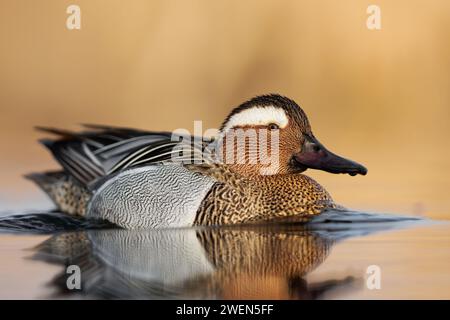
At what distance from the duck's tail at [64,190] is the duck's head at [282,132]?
1405 millimetres

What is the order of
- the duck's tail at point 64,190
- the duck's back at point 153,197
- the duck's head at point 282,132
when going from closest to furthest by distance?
1. the duck's back at point 153,197
2. the duck's head at point 282,132
3. the duck's tail at point 64,190

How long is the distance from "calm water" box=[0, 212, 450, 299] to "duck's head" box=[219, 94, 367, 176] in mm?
521

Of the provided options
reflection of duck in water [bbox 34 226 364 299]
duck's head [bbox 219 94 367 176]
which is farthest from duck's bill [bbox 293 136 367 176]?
reflection of duck in water [bbox 34 226 364 299]

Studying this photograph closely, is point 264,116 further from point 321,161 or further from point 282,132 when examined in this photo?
point 321,161

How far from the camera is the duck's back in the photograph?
7.33 metres

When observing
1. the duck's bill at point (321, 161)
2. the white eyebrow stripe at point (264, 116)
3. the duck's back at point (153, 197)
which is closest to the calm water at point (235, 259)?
the duck's back at point (153, 197)

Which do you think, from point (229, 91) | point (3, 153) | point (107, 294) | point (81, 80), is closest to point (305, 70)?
point (229, 91)

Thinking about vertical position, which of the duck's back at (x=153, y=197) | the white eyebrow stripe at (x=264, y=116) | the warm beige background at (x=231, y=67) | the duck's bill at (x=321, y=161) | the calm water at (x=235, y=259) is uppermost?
the warm beige background at (x=231, y=67)

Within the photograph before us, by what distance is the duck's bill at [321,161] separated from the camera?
7.42 m

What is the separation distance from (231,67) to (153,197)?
14.4ft

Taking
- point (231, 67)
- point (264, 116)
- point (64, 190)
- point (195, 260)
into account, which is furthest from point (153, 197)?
point (231, 67)

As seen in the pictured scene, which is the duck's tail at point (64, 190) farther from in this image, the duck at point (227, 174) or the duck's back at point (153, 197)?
the duck's back at point (153, 197)

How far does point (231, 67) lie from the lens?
38.1 feet

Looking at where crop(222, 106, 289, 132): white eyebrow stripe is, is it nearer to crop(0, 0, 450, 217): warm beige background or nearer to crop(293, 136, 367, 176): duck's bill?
crop(293, 136, 367, 176): duck's bill
